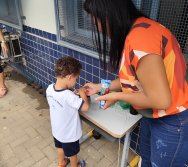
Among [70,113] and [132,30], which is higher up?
[132,30]

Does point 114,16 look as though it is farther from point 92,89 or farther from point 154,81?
point 92,89

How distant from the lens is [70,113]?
159 centimetres

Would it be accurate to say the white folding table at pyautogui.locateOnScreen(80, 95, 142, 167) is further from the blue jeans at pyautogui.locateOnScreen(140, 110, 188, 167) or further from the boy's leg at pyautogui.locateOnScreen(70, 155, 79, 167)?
the boy's leg at pyautogui.locateOnScreen(70, 155, 79, 167)

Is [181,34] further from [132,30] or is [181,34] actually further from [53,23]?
[53,23]

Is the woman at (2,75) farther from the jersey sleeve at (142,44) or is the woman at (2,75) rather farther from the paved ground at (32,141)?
the jersey sleeve at (142,44)

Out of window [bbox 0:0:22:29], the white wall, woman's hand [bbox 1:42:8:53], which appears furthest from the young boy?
window [bbox 0:0:22:29]

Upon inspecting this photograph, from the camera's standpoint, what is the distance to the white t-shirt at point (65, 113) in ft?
4.97

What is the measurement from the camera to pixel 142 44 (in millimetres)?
842

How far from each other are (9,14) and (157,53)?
359cm

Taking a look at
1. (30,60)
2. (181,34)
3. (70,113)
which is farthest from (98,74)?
(30,60)

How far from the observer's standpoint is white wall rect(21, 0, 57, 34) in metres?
2.60

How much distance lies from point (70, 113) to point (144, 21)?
944 millimetres

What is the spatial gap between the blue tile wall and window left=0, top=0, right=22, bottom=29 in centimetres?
Result: 12

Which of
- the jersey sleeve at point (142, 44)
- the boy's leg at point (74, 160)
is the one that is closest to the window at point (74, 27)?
the boy's leg at point (74, 160)
